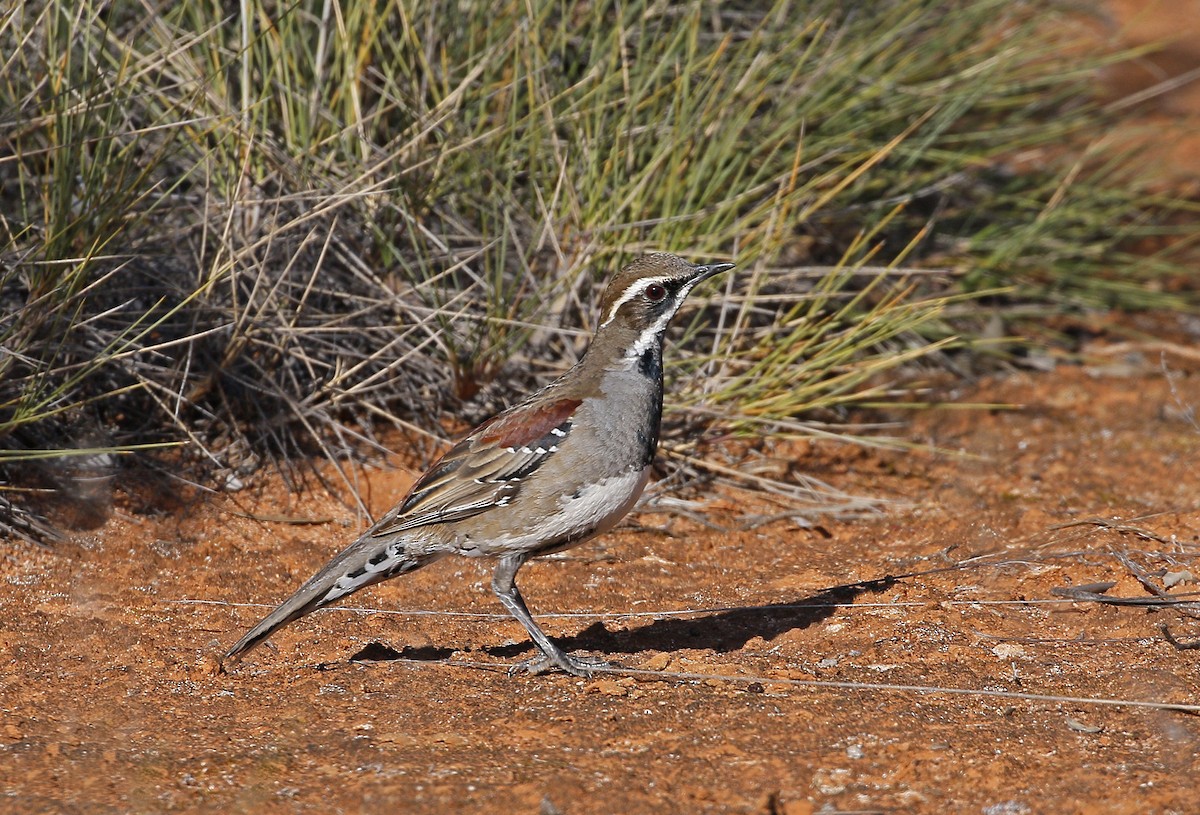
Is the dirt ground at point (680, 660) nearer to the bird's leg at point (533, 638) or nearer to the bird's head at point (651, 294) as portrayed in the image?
the bird's leg at point (533, 638)

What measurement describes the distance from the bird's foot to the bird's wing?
63cm

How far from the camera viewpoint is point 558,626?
5.72 m

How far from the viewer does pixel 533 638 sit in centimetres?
516

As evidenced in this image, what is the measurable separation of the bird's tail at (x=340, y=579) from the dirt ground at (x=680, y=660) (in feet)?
0.65

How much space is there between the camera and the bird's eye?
5.58 m

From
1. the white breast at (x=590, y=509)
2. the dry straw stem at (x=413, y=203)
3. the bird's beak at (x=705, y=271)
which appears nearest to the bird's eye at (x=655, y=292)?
the bird's beak at (x=705, y=271)

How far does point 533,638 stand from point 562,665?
18 centimetres

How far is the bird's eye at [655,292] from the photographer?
220 inches

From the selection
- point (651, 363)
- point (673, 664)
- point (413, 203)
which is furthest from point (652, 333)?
point (413, 203)

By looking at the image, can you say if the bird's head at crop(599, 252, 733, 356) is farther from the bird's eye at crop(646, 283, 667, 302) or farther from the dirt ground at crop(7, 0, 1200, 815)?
the dirt ground at crop(7, 0, 1200, 815)

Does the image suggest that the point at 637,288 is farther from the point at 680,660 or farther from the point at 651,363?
the point at 680,660

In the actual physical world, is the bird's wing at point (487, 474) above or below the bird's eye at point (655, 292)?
below

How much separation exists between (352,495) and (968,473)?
3.37 metres

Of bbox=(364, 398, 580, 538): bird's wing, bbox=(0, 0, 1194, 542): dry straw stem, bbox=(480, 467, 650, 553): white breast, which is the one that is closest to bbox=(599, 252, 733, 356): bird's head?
bbox=(364, 398, 580, 538): bird's wing
